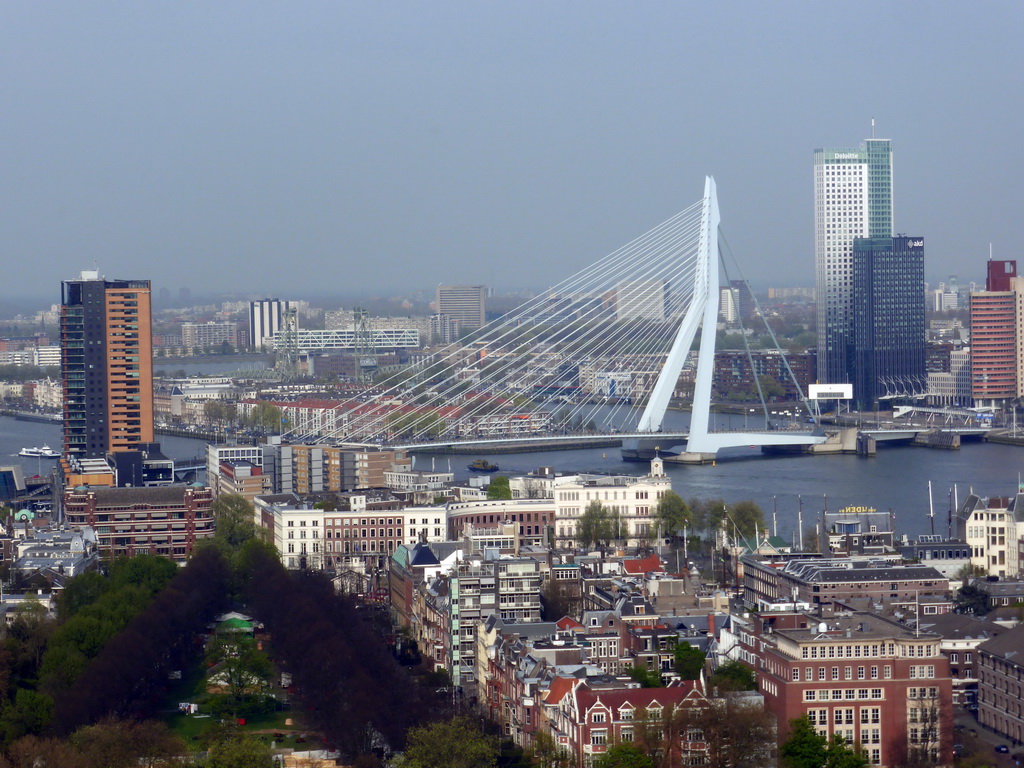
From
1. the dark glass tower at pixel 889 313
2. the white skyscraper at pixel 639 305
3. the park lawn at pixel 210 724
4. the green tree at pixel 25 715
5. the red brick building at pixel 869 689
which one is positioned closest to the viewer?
the red brick building at pixel 869 689

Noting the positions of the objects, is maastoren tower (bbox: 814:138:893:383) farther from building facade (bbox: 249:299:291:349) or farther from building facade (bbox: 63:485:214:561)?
building facade (bbox: 249:299:291:349)

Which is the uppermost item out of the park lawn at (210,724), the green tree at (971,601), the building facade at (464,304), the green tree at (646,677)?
the building facade at (464,304)

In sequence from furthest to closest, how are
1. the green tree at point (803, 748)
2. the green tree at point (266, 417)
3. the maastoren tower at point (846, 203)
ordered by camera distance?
1. the maastoren tower at point (846, 203)
2. the green tree at point (266, 417)
3. the green tree at point (803, 748)

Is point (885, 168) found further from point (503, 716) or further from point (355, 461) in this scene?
point (503, 716)

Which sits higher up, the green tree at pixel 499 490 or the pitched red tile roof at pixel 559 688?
the green tree at pixel 499 490

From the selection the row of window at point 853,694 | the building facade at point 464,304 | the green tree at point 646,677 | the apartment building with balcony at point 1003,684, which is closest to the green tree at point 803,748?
the row of window at point 853,694

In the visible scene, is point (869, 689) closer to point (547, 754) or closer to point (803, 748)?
point (803, 748)

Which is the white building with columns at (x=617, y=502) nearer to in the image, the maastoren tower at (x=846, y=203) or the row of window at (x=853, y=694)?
the row of window at (x=853, y=694)

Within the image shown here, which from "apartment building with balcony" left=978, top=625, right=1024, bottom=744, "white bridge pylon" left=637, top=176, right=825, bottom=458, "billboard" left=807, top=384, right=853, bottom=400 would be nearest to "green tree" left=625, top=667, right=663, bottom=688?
"apartment building with balcony" left=978, top=625, right=1024, bottom=744
